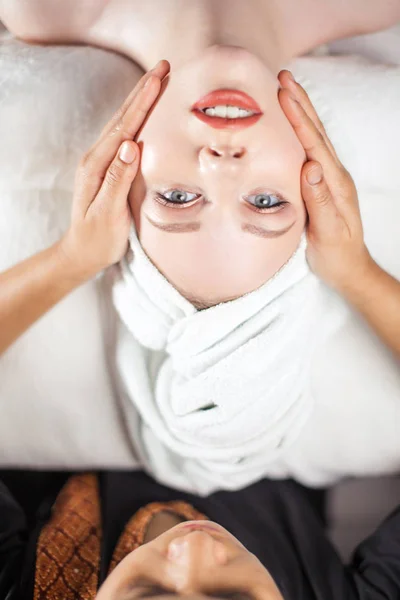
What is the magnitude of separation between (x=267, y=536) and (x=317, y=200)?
0.48 m

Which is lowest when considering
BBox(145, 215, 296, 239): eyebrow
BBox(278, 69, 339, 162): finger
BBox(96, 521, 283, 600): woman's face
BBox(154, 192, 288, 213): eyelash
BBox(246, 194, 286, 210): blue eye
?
BBox(96, 521, 283, 600): woman's face

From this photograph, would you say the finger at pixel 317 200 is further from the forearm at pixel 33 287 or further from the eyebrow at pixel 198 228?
the forearm at pixel 33 287

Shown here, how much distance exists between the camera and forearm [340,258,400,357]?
793 mm

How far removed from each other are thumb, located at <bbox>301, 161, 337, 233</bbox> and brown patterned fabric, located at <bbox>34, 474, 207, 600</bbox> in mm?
427

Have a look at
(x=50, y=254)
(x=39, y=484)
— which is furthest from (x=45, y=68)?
(x=39, y=484)

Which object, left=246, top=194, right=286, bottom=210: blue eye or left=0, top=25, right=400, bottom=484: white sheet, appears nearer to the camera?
left=246, top=194, right=286, bottom=210: blue eye

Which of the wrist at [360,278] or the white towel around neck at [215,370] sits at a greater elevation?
the wrist at [360,278]

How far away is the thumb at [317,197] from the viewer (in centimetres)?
Result: 68

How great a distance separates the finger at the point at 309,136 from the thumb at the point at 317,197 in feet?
0.04

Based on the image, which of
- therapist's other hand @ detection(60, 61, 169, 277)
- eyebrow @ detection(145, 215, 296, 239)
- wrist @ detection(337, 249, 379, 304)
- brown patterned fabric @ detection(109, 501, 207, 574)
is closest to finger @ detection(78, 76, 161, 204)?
therapist's other hand @ detection(60, 61, 169, 277)

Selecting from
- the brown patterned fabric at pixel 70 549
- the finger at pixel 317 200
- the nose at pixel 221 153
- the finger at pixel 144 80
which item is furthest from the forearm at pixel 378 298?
the brown patterned fabric at pixel 70 549

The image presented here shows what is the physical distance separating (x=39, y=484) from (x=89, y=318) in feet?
1.08

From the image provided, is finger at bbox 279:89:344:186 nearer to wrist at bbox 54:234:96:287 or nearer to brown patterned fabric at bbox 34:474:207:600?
wrist at bbox 54:234:96:287

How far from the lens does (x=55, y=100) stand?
33.4 inches
